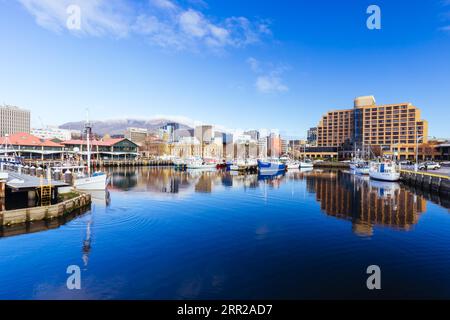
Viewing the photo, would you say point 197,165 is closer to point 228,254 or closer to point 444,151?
point 228,254

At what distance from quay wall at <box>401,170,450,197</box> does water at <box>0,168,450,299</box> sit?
1975cm

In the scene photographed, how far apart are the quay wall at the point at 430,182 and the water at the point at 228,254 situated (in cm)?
1975

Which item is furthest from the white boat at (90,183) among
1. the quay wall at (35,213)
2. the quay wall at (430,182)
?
the quay wall at (430,182)

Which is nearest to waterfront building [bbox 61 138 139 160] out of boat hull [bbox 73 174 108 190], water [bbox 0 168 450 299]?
boat hull [bbox 73 174 108 190]

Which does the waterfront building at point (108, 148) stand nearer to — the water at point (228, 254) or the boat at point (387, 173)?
the water at point (228, 254)

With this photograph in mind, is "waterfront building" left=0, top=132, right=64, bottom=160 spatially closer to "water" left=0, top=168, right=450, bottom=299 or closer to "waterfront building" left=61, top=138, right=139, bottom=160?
"waterfront building" left=61, top=138, right=139, bottom=160

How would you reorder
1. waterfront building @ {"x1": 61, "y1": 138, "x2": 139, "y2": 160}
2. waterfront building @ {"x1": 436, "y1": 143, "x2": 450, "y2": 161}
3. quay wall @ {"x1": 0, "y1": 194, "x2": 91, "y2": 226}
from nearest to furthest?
quay wall @ {"x1": 0, "y1": 194, "x2": 91, "y2": 226} < waterfront building @ {"x1": 61, "y1": 138, "x2": 139, "y2": 160} < waterfront building @ {"x1": 436, "y1": 143, "x2": 450, "y2": 161}

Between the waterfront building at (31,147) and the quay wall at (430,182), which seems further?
the waterfront building at (31,147)

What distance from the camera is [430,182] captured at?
53531mm

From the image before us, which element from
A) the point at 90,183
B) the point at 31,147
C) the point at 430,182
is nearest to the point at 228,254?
the point at 90,183

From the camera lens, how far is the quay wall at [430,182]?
157 ft

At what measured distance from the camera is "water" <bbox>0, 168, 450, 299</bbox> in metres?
14.0

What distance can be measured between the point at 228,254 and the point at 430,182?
5296 cm
